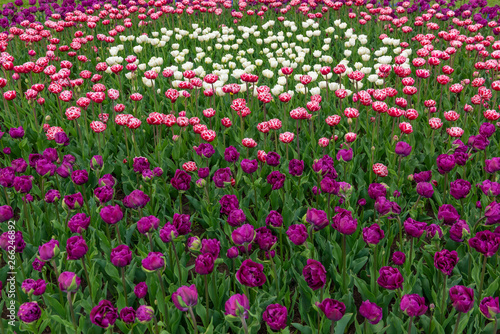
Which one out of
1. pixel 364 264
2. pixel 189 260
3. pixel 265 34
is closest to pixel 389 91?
pixel 364 264

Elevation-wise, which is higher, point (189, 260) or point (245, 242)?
point (245, 242)

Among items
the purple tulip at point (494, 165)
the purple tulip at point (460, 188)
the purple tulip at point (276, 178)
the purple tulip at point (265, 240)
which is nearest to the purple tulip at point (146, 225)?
the purple tulip at point (265, 240)

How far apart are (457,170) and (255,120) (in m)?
2.53

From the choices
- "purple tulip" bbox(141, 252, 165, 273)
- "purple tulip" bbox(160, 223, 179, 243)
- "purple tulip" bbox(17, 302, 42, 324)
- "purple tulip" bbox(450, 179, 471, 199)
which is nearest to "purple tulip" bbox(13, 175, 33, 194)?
"purple tulip" bbox(17, 302, 42, 324)

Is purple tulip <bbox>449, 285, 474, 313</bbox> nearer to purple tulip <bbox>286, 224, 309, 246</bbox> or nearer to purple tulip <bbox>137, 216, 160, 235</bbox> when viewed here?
purple tulip <bbox>286, 224, 309, 246</bbox>

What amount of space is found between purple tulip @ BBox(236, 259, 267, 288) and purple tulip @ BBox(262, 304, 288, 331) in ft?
0.53

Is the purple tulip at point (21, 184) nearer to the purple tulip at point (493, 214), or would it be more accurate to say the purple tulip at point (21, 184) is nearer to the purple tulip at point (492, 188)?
the purple tulip at point (493, 214)

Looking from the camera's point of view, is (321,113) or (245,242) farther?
(321,113)

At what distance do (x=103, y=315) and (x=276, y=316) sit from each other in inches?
36.4

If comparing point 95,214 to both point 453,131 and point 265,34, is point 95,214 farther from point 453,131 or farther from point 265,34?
point 265,34

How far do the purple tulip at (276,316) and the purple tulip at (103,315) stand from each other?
82 cm

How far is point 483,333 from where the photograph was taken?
9.48ft

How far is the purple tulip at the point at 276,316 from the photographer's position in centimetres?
232

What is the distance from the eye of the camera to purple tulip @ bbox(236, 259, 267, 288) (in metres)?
2.46
